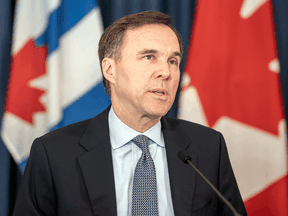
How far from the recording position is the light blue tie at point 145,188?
3.82 feet

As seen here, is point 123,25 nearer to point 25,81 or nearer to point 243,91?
point 25,81

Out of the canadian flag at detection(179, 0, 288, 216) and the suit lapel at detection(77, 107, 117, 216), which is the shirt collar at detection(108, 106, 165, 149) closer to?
the suit lapel at detection(77, 107, 117, 216)

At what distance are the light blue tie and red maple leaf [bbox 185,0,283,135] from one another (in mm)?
882

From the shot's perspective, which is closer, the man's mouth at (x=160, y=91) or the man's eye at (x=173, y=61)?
the man's mouth at (x=160, y=91)

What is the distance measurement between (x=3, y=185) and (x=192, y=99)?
1.49 m

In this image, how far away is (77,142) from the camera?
1304 millimetres

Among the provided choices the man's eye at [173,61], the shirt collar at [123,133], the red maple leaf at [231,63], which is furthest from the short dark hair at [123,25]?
the red maple leaf at [231,63]

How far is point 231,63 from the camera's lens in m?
1.96

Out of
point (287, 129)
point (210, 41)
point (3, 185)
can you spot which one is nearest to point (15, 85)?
point (3, 185)

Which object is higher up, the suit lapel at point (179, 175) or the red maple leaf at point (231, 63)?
the red maple leaf at point (231, 63)

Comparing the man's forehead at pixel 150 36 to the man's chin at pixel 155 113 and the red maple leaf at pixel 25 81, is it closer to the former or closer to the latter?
the man's chin at pixel 155 113

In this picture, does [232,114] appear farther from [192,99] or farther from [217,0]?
[217,0]

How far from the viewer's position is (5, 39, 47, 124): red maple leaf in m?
1.80

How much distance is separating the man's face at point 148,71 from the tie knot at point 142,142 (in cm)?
12
